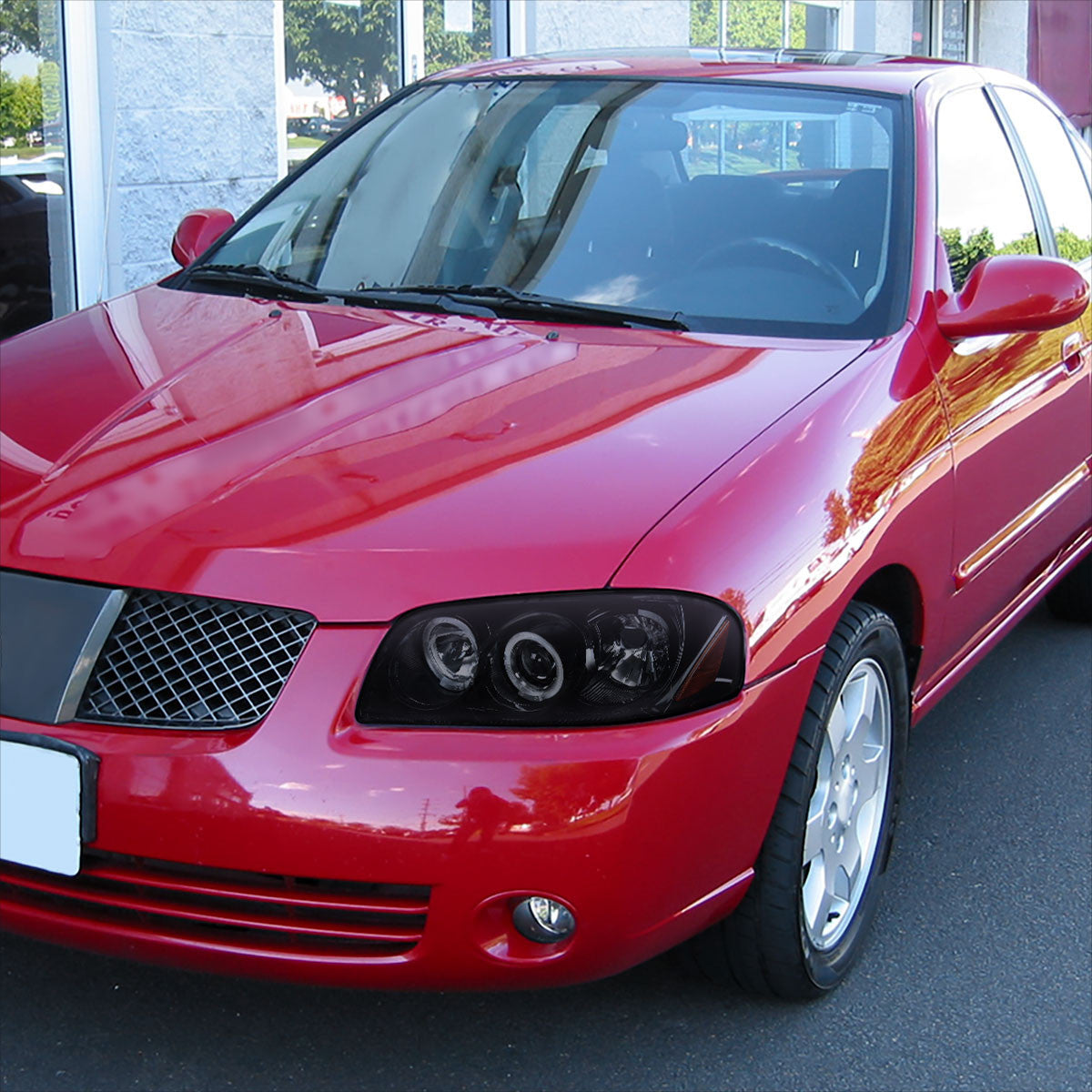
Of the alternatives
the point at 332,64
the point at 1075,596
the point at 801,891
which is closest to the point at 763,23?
the point at 332,64

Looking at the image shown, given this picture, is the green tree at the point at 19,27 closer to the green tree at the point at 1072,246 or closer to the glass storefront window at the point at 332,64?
the glass storefront window at the point at 332,64

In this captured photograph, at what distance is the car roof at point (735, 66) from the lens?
11.9ft

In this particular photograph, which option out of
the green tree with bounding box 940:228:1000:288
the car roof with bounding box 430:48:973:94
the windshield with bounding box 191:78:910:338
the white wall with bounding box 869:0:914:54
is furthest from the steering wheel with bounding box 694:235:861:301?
the white wall with bounding box 869:0:914:54

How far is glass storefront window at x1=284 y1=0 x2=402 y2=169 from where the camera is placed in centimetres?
747

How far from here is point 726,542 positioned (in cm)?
231

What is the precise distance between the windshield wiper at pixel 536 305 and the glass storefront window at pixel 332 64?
442 centimetres

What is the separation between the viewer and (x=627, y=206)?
339 cm

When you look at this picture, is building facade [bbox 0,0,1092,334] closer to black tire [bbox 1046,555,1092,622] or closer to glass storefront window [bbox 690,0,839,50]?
glass storefront window [bbox 690,0,839,50]

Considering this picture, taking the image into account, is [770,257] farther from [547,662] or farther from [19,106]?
[19,106]

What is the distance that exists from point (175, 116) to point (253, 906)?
5.11 m

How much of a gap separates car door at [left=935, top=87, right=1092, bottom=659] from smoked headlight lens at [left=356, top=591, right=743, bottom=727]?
1.04 metres

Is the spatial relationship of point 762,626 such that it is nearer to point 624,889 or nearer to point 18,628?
point 624,889

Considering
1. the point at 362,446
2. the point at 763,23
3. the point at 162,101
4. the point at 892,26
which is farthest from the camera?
the point at 892,26

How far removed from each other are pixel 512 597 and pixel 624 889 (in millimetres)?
427
